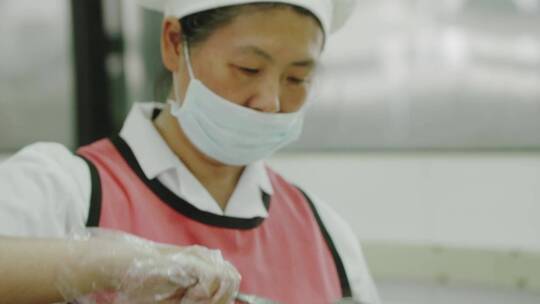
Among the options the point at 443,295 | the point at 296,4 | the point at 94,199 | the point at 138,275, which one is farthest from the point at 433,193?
the point at 138,275

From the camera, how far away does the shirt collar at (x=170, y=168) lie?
Answer: 1.01 metres

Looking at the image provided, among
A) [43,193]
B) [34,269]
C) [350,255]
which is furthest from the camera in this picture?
[350,255]

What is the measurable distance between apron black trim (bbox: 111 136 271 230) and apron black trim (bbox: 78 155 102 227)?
87 mm

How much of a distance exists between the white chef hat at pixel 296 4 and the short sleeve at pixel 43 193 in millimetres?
308

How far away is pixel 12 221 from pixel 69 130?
58.7 inches

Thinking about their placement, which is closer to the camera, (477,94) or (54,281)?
(54,281)

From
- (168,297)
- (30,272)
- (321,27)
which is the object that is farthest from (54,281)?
(321,27)

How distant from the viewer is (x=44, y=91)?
6.98 feet

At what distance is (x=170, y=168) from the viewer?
1024 mm

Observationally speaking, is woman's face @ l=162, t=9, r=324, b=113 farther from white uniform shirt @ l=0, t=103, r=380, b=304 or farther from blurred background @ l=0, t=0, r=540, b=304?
blurred background @ l=0, t=0, r=540, b=304

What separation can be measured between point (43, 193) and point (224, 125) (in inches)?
12.4

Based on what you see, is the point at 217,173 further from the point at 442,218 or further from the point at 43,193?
the point at 442,218

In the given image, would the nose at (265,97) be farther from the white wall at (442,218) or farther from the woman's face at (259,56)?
the white wall at (442,218)

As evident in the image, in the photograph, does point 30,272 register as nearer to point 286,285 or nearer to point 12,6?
point 286,285
